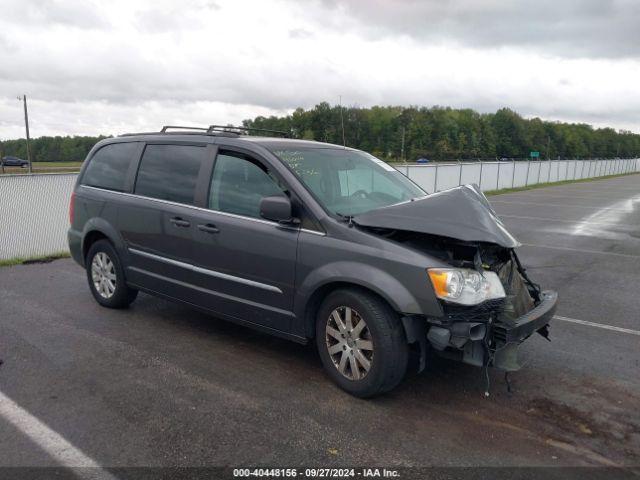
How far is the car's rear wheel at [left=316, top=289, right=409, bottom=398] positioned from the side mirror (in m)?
0.65

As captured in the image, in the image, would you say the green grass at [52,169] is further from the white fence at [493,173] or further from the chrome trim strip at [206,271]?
the chrome trim strip at [206,271]

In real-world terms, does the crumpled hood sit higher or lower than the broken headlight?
higher

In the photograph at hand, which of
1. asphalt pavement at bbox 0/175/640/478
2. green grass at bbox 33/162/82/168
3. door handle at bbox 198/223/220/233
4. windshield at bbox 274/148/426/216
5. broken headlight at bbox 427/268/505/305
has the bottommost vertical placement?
green grass at bbox 33/162/82/168

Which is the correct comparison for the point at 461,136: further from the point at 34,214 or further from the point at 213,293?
the point at 213,293

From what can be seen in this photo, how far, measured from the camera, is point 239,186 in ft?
14.2

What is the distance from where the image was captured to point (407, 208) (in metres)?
3.72

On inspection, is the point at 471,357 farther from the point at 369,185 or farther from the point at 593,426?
the point at 369,185

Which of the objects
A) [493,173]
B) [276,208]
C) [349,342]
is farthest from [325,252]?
[493,173]

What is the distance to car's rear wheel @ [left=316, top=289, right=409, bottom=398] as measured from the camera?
3430 millimetres

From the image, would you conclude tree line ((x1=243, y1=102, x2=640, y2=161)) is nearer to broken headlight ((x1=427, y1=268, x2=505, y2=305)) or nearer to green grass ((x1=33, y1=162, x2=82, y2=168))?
green grass ((x1=33, y1=162, x2=82, y2=168))

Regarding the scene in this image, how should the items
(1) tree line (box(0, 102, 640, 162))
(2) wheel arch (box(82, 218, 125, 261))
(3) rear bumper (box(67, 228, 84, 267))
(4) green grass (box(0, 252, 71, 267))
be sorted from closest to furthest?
(2) wheel arch (box(82, 218, 125, 261)) < (3) rear bumper (box(67, 228, 84, 267)) < (4) green grass (box(0, 252, 71, 267)) < (1) tree line (box(0, 102, 640, 162))

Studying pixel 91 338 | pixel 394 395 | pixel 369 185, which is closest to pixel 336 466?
pixel 394 395

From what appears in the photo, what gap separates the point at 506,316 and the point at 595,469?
1028 millimetres

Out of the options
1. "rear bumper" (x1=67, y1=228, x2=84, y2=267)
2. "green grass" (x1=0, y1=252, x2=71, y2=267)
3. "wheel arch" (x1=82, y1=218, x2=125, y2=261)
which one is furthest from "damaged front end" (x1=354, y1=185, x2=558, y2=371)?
"green grass" (x1=0, y1=252, x2=71, y2=267)
